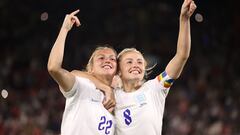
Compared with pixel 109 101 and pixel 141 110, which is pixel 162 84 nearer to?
pixel 141 110

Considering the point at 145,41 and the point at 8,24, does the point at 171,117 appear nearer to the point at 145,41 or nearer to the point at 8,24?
the point at 145,41

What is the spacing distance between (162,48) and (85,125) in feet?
13.8

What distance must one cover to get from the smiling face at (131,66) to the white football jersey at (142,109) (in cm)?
9

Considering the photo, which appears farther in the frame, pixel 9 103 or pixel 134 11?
pixel 134 11

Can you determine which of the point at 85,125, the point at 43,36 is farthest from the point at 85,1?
the point at 85,125

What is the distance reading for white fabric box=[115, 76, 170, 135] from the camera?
3.27m

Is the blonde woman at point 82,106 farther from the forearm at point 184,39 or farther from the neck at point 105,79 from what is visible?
the forearm at point 184,39

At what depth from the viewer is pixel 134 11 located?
24.9ft

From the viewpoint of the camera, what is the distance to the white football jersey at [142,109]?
3270 millimetres

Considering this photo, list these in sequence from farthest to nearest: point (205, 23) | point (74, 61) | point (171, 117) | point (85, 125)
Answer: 1. point (205, 23)
2. point (74, 61)
3. point (171, 117)
4. point (85, 125)

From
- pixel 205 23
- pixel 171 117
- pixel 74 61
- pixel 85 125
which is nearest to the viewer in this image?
pixel 85 125

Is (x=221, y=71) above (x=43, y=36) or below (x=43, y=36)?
below

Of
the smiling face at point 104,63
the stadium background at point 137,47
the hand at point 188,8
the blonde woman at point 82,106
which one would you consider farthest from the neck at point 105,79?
the stadium background at point 137,47

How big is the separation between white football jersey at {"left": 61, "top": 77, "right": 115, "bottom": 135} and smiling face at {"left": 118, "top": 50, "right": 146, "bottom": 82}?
0.89ft
